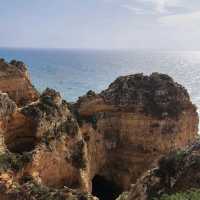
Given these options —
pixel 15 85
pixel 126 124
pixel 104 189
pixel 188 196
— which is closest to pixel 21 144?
pixel 126 124

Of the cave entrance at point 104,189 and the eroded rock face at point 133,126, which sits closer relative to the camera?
the eroded rock face at point 133,126

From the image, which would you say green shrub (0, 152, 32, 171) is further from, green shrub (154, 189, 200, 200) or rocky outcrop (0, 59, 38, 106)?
rocky outcrop (0, 59, 38, 106)

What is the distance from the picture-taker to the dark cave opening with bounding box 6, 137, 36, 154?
89.2ft

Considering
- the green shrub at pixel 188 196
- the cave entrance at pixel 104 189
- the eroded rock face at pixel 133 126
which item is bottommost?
the cave entrance at pixel 104 189

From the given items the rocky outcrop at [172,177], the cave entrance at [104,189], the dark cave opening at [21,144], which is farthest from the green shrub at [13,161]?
the cave entrance at [104,189]

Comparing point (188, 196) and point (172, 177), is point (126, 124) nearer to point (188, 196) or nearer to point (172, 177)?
point (172, 177)

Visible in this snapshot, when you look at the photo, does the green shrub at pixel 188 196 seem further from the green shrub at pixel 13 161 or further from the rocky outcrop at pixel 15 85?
the rocky outcrop at pixel 15 85

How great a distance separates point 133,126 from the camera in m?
35.2

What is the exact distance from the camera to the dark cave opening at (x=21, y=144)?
27203 millimetres

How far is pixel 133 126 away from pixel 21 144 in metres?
10.8

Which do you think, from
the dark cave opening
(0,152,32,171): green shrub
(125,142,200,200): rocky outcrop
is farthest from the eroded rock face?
(125,142,200,200): rocky outcrop

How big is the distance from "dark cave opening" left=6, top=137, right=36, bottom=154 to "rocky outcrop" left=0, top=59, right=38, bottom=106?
377 inches

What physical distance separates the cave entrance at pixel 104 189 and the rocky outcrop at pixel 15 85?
9263mm

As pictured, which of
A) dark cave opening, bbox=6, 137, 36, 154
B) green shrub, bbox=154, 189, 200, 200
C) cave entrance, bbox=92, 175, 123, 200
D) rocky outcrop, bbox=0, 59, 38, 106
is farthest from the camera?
rocky outcrop, bbox=0, 59, 38, 106
